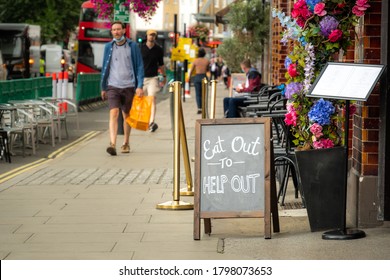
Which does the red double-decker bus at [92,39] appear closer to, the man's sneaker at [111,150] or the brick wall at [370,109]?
the man's sneaker at [111,150]

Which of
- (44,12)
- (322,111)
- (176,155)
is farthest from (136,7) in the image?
(44,12)

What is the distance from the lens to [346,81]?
897cm

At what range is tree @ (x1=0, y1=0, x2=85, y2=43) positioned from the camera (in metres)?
51.2

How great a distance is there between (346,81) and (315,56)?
82 cm

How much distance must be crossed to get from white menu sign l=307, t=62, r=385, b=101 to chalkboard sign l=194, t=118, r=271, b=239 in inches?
20.4

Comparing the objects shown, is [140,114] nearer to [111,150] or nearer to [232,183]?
[111,150]

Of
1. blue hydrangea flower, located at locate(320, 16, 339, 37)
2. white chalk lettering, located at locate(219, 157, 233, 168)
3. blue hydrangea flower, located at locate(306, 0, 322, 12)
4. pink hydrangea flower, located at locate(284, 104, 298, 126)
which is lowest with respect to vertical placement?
white chalk lettering, located at locate(219, 157, 233, 168)

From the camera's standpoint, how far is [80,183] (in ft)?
44.0

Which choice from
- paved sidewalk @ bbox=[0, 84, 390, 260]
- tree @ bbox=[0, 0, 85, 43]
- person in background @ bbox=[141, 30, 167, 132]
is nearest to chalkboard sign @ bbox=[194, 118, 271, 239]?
paved sidewalk @ bbox=[0, 84, 390, 260]

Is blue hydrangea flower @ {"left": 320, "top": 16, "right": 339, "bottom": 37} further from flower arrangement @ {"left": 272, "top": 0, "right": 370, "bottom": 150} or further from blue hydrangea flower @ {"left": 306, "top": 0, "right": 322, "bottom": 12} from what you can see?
blue hydrangea flower @ {"left": 306, "top": 0, "right": 322, "bottom": 12}

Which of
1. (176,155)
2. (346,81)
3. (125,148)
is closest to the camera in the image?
(346,81)

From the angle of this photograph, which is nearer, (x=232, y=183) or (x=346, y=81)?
(x=346, y=81)

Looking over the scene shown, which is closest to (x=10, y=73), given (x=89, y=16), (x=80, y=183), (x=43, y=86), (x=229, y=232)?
(x=89, y=16)

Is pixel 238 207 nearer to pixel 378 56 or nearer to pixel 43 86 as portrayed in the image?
pixel 378 56
